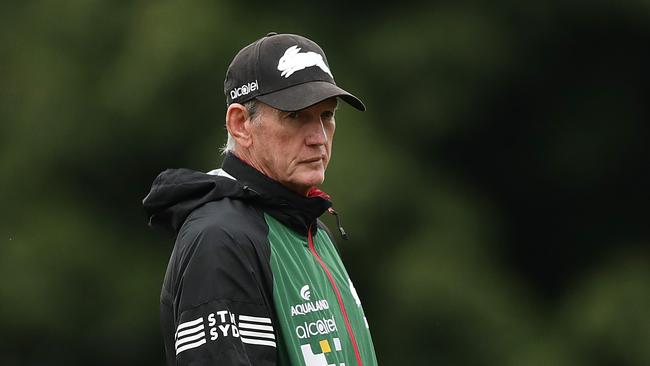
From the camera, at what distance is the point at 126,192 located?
5836 millimetres

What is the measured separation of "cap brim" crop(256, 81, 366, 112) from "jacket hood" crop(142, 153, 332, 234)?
13 cm

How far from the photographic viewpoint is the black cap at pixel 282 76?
7.59 ft

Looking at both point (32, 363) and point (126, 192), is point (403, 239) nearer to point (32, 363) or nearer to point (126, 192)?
point (126, 192)

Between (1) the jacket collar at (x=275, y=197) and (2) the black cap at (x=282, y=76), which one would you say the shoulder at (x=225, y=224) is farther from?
(2) the black cap at (x=282, y=76)

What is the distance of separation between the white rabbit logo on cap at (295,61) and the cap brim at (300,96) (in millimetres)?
34

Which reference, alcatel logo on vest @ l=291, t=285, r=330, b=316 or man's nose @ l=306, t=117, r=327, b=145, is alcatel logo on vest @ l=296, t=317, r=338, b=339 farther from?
man's nose @ l=306, t=117, r=327, b=145

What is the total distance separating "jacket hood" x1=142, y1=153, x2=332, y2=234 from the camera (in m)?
2.29

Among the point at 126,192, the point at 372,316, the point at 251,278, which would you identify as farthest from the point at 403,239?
the point at 251,278

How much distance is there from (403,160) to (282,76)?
337 cm

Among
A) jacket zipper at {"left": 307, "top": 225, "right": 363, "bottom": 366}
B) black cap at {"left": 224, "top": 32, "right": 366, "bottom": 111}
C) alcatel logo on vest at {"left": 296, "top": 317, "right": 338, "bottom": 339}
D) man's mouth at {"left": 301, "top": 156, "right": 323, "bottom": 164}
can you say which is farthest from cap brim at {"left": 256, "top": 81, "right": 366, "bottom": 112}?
alcatel logo on vest at {"left": 296, "top": 317, "right": 338, "bottom": 339}

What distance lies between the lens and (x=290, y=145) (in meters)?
2.34

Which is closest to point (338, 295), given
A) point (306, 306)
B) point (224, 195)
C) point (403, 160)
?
point (306, 306)

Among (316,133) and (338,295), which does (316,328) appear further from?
(316,133)

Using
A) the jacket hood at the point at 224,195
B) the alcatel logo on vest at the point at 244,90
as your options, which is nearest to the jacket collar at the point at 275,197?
the jacket hood at the point at 224,195
